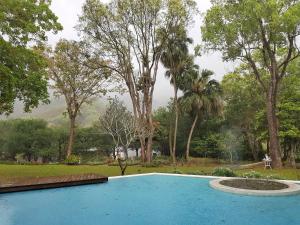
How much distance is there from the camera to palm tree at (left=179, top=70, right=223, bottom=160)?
97.0ft

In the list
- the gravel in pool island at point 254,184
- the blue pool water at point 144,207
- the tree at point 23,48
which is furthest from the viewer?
the tree at point 23,48

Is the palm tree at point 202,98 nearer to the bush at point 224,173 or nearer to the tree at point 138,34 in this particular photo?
the tree at point 138,34

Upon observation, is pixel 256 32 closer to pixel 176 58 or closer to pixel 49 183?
pixel 176 58

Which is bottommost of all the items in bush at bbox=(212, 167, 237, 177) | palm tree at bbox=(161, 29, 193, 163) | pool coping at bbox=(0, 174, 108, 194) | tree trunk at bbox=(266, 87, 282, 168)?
pool coping at bbox=(0, 174, 108, 194)

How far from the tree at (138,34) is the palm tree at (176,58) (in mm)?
1100

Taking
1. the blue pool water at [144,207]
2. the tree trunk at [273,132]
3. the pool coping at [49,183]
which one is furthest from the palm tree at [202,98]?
the blue pool water at [144,207]

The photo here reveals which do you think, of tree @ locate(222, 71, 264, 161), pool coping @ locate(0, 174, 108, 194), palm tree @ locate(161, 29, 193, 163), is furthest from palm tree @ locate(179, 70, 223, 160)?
pool coping @ locate(0, 174, 108, 194)

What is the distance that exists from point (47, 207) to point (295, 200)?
8.57 meters

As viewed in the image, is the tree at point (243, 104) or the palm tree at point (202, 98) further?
the tree at point (243, 104)

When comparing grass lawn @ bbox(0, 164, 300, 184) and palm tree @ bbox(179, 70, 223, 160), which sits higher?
palm tree @ bbox(179, 70, 223, 160)

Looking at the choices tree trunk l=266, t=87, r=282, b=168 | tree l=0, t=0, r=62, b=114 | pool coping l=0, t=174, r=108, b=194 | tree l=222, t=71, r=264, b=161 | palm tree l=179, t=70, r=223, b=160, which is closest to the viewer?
pool coping l=0, t=174, r=108, b=194

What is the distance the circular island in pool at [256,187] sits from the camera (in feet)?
36.0

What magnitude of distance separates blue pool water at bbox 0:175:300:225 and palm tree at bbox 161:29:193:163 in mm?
15343

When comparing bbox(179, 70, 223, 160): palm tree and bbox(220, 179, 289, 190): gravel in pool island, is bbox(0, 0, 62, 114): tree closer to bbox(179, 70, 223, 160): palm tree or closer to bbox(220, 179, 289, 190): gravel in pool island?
bbox(220, 179, 289, 190): gravel in pool island
